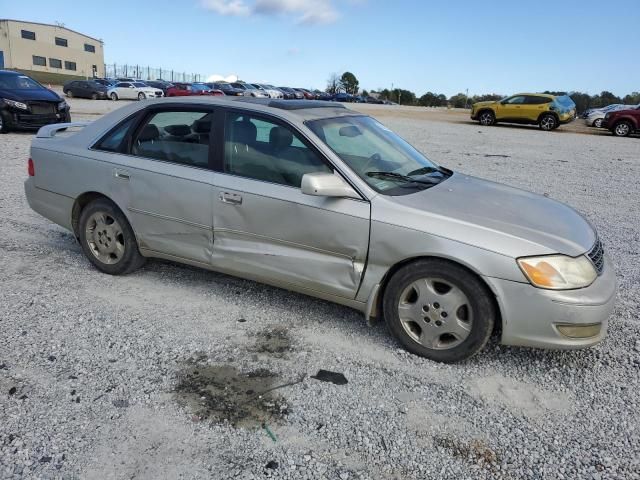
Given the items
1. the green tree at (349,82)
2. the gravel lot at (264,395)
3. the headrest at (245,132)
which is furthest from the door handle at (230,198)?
the green tree at (349,82)

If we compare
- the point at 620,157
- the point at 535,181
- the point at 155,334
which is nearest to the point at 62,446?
the point at 155,334

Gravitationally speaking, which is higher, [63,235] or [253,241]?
[253,241]

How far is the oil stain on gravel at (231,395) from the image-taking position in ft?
9.22

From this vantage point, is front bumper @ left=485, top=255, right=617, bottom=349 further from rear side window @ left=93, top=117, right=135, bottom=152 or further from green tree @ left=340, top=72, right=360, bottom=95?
green tree @ left=340, top=72, right=360, bottom=95

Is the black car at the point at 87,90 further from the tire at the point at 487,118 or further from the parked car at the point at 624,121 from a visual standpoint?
the parked car at the point at 624,121

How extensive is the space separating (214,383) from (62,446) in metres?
0.85

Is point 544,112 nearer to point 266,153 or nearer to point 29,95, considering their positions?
point 29,95

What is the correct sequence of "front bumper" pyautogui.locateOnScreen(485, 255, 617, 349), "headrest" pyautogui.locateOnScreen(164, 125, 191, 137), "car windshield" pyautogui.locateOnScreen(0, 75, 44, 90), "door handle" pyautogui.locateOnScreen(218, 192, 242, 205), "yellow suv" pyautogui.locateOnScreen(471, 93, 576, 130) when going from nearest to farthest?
"front bumper" pyautogui.locateOnScreen(485, 255, 617, 349) → "door handle" pyautogui.locateOnScreen(218, 192, 242, 205) → "headrest" pyautogui.locateOnScreen(164, 125, 191, 137) → "car windshield" pyautogui.locateOnScreen(0, 75, 44, 90) → "yellow suv" pyautogui.locateOnScreen(471, 93, 576, 130)

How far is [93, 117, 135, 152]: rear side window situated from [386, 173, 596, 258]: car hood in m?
2.46

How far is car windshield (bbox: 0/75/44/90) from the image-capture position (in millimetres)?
14062

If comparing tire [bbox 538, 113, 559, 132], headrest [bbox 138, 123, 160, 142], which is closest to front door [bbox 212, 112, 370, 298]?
headrest [bbox 138, 123, 160, 142]

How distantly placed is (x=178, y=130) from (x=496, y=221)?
2561 mm

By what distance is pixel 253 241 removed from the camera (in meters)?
3.85

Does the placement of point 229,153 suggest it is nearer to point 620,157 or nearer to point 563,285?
point 563,285
